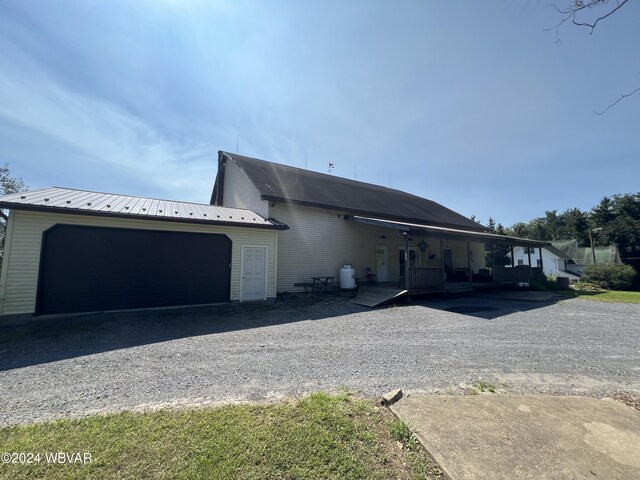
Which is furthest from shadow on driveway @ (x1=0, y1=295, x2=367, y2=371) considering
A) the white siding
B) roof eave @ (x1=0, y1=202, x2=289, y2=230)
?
the white siding

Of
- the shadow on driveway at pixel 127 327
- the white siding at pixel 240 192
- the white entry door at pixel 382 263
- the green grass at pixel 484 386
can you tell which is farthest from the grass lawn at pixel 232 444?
the white entry door at pixel 382 263

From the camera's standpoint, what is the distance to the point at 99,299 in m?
7.98

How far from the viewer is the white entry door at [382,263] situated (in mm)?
15314

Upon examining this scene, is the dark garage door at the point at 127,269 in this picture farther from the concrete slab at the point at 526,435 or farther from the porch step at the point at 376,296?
the concrete slab at the point at 526,435

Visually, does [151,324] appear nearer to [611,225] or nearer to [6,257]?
[6,257]

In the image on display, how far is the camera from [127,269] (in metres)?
8.39

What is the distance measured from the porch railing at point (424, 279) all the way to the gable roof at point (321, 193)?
445 centimetres

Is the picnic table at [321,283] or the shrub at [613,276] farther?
the shrub at [613,276]

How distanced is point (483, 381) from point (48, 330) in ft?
29.5

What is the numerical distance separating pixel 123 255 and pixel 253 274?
4162 millimetres

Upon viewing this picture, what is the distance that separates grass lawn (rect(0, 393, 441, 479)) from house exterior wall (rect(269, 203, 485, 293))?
9061 millimetres

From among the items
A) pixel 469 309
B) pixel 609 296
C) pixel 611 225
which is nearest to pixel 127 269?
pixel 469 309

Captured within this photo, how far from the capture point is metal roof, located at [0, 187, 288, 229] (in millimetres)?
7328

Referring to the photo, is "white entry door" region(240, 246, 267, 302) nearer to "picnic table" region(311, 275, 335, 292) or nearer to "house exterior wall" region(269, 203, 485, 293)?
"house exterior wall" region(269, 203, 485, 293)
